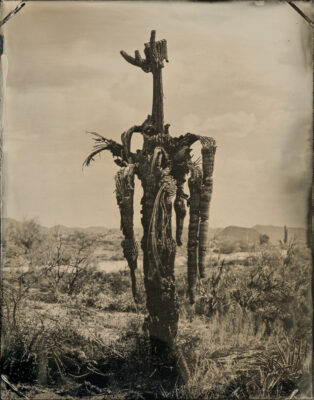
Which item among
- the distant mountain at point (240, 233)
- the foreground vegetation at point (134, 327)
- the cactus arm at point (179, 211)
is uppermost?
the cactus arm at point (179, 211)

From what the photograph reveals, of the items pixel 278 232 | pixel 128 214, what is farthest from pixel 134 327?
pixel 278 232

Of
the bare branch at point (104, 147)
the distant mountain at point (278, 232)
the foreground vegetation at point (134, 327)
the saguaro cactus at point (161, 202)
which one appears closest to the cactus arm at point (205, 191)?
the saguaro cactus at point (161, 202)

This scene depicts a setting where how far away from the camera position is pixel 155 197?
2924 mm

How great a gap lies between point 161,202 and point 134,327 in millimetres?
669

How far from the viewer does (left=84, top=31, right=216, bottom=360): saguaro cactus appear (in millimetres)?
2920

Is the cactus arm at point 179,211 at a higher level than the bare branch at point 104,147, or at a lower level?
lower

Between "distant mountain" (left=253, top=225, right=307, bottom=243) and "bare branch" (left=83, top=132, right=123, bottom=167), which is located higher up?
"bare branch" (left=83, top=132, right=123, bottom=167)

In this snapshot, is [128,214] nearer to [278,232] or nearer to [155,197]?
[155,197]

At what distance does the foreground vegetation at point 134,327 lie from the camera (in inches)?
114

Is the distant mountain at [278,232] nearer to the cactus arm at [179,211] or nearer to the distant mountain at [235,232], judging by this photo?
the distant mountain at [235,232]

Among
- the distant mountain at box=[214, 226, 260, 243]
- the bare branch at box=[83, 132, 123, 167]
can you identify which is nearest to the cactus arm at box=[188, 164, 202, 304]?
the distant mountain at box=[214, 226, 260, 243]

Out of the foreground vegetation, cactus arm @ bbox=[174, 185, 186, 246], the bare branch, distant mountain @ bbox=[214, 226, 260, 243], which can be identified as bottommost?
the foreground vegetation

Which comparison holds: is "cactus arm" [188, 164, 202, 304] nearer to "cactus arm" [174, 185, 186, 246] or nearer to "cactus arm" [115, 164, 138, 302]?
"cactus arm" [174, 185, 186, 246]

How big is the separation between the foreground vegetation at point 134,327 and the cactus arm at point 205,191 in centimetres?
12
